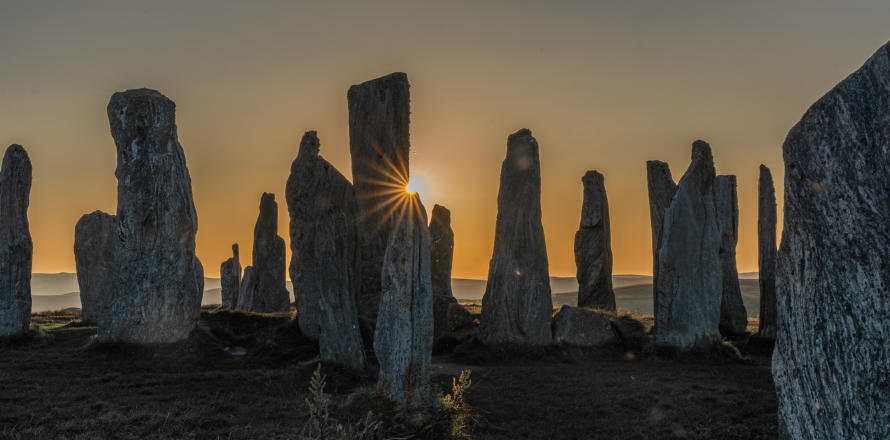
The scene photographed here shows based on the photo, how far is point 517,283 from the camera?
14.7m

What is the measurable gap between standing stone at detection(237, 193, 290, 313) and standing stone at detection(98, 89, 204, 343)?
11.7 metres

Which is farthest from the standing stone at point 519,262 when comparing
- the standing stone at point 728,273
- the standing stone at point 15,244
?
the standing stone at point 15,244

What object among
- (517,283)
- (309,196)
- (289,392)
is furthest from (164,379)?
(517,283)

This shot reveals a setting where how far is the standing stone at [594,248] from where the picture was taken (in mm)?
21484

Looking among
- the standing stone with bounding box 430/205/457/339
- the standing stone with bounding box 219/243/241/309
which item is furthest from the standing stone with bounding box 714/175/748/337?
the standing stone with bounding box 219/243/241/309

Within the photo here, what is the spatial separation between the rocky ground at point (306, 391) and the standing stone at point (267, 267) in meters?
10.2

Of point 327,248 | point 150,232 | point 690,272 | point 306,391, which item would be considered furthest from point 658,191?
point 150,232

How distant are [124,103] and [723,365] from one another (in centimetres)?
1417

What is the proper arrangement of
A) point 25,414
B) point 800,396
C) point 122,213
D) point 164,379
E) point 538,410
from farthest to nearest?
point 122,213 → point 164,379 → point 538,410 → point 25,414 → point 800,396

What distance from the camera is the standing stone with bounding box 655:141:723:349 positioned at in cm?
1380

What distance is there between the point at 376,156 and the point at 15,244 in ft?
29.2

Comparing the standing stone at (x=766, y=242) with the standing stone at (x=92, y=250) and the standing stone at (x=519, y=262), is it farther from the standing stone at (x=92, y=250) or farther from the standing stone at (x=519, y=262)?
the standing stone at (x=92, y=250)

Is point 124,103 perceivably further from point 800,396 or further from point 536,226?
point 800,396

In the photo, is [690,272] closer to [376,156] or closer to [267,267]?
[376,156]
